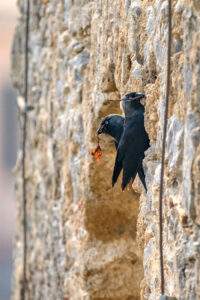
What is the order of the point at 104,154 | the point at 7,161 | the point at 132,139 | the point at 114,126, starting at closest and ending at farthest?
the point at 132,139 → the point at 114,126 → the point at 104,154 → the point at 7,161

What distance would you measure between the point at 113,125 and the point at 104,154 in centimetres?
104

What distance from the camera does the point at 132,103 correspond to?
3199mm

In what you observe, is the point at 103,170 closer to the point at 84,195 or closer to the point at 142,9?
the point at 84,195

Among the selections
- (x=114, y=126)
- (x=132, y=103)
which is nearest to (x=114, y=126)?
(x=114, y=126)

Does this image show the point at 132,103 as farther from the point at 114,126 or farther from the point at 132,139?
the point at 114,126

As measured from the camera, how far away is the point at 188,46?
2453mm

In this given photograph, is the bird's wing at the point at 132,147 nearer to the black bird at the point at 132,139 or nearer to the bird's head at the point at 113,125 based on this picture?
the black bird at the point at 132,139

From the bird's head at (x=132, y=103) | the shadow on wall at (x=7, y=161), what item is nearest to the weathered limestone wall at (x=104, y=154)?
the bird's head at (x=132, y=103)

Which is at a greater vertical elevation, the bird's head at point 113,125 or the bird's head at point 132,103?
the bird's head at point 132,103

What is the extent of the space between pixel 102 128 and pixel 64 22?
6.32 ft

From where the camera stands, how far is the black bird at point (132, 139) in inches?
125

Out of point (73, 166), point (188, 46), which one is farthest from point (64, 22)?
point (188, 46)

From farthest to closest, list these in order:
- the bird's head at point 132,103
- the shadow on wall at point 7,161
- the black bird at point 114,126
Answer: the shadow on wall at point 7,161 → the black bird at point 114,126 → the bird's head at point 132,103

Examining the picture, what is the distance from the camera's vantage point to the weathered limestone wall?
2.52m
